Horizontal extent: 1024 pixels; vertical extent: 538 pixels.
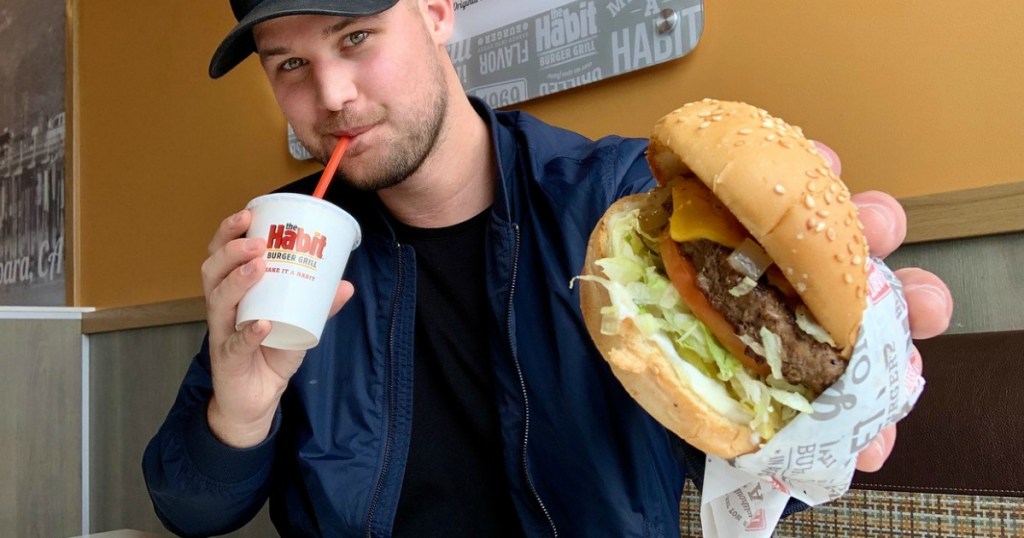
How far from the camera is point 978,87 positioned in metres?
1.20

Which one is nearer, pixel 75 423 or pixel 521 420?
pixel 521 420

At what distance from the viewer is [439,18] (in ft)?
4.54

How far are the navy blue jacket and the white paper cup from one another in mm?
341

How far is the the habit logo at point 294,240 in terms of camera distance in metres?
0.85

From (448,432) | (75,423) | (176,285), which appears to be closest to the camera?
(448,432)

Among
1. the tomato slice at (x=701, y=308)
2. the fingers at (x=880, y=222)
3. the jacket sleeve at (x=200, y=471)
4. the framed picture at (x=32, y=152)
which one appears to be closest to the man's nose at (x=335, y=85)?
the jacket sleeve at (x=200, y=471)

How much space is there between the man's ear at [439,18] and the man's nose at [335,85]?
0.24 m

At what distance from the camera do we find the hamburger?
0.72 meters

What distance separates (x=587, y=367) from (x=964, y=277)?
2.11 ft

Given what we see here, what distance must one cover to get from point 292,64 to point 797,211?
2.71ft

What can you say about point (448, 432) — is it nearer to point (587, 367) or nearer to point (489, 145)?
point (587, 367)

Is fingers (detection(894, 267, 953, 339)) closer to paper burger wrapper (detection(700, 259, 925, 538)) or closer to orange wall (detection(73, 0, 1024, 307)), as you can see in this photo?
paper burger wrapper (detection(700, 259, 925, 538))

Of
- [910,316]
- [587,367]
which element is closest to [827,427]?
[910,316]

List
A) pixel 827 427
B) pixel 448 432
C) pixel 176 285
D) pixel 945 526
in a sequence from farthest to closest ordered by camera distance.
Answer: pixel 176 285, pixel 448 432, pixel 945 526, pixel 827 427
